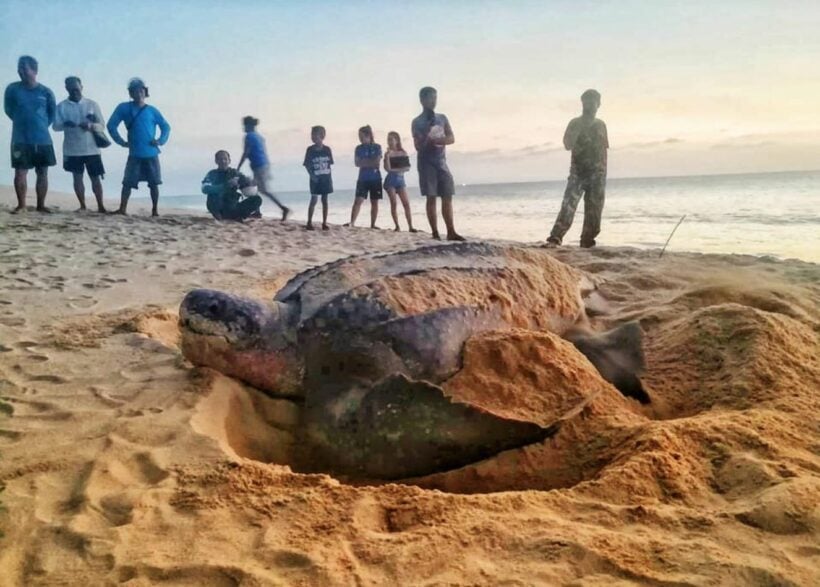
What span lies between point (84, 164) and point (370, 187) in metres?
3.65

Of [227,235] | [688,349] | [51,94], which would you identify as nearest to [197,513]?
[688,349]

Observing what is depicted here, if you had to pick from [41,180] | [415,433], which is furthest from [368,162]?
[415,433]

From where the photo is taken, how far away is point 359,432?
1794 mm

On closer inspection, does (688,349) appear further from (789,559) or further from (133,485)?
(133,485)

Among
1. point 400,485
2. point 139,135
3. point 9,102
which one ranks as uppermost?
point 9,102

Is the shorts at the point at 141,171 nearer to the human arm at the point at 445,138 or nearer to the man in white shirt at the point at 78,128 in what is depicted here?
the man in white shirt at the point at 78,128

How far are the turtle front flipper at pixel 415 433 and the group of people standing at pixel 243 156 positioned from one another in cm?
456

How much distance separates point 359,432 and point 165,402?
0.74 meters

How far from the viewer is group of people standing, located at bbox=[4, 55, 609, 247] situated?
5984 millimetres

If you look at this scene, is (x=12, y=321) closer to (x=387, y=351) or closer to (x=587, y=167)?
(x=387, y=351)

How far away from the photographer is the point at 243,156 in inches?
319

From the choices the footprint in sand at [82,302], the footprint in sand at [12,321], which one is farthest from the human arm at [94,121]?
the footprint in sand at [12,321]

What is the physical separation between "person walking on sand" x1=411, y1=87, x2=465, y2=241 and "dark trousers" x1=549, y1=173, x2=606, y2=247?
3.89ft

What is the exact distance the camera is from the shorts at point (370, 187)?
823 cm
